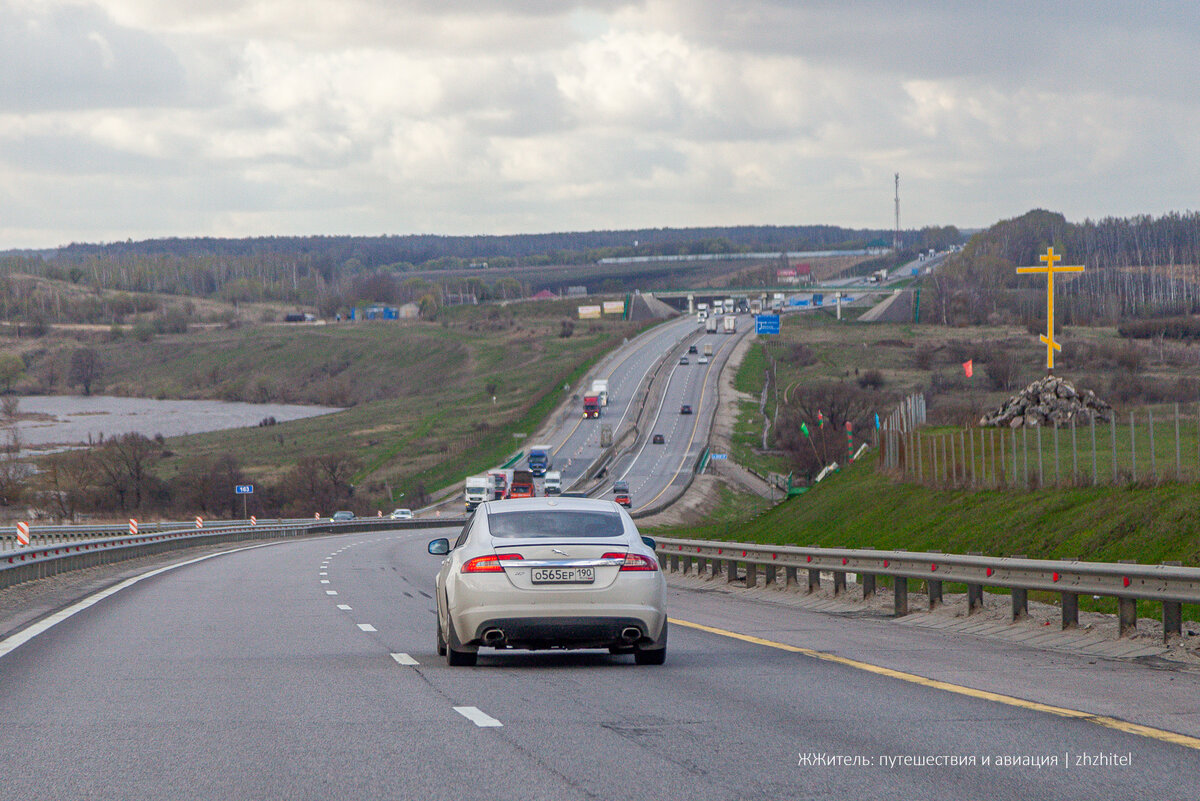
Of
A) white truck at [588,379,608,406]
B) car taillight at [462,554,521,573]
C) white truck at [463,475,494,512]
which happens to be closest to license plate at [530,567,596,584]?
car taillight at [462,554,521,573]

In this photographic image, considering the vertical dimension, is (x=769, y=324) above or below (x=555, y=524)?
above

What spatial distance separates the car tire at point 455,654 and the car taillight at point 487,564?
60cm

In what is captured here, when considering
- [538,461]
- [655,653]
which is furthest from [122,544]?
[538,461]

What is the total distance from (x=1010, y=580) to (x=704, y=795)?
10.7 metres

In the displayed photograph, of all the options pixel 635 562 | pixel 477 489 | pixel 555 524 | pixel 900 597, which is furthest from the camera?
pixel 477 489

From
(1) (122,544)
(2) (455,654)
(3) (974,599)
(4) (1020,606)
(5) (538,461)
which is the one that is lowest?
(5) (538,461)

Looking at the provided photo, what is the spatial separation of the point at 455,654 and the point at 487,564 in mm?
1022

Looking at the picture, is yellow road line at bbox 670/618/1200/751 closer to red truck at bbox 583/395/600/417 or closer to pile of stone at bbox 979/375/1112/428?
pile of stone at bbox 979/375/1112/428

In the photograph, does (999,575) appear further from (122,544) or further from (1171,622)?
(122,544)

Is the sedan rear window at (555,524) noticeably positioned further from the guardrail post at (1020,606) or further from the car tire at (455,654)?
the guardrail post at (1020,606)

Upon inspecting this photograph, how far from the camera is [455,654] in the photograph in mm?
13375

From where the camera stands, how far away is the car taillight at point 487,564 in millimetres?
12953

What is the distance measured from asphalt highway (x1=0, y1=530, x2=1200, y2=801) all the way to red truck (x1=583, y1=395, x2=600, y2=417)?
375 feet

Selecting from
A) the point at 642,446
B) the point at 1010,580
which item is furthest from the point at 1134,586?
the point at 642,446
